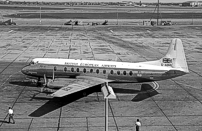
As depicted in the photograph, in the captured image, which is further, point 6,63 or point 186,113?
point 6,63

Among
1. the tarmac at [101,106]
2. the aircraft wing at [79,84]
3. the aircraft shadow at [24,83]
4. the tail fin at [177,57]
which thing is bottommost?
the tarmac at [101,106]

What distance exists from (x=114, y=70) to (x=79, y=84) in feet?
18.7

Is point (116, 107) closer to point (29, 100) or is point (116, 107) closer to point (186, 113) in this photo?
point (186, 113)

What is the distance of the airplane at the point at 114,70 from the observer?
3653cm

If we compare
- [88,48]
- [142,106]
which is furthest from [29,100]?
[88,48]

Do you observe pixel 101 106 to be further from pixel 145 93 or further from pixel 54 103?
pixel 145 93

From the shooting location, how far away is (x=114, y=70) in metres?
37.7

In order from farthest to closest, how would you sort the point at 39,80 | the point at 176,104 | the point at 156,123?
the point at 39,80 < the point at 176,104 < the point at 156,123

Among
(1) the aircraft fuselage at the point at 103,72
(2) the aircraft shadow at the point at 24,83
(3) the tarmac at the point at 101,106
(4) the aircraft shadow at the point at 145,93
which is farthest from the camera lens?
(2) the aircraft shadow at the point at 24,83

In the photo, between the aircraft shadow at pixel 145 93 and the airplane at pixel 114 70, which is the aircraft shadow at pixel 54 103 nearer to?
the airplane at pixel 114 70

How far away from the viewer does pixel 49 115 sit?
30.5m

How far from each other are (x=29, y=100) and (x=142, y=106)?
44.8ft

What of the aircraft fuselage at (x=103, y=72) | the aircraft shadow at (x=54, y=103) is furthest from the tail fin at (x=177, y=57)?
the aircraft shadow at (x=54, y=103)

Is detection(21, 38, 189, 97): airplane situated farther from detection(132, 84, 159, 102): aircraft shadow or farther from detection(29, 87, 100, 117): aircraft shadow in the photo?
detection(29, 87, 100, 117): aircraft shadow
